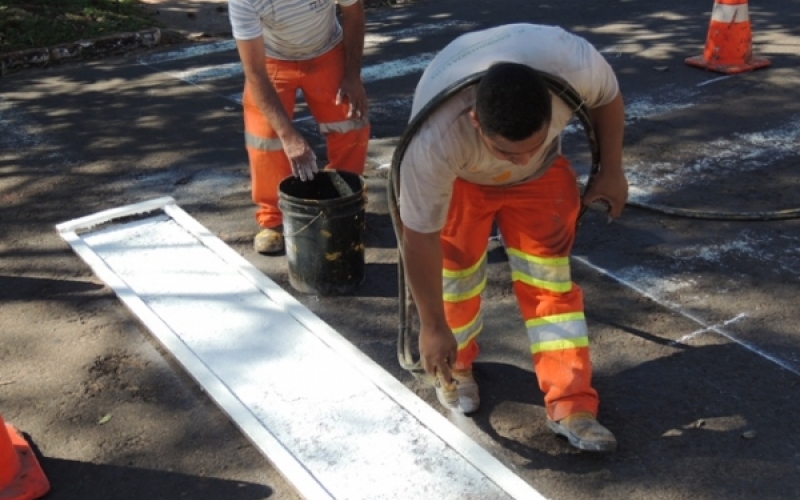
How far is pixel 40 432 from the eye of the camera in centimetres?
405

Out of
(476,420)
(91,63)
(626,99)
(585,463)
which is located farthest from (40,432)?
(91,63)

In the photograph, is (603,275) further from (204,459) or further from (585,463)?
(204,459)

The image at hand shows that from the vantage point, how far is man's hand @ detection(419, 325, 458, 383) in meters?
3.35

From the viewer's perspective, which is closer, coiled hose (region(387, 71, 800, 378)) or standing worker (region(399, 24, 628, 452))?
standing worker (region(399, 24, 628, 452))

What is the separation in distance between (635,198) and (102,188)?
337 cm

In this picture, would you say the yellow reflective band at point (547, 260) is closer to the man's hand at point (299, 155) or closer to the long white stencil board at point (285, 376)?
the long white stencil board at point (285, 376)

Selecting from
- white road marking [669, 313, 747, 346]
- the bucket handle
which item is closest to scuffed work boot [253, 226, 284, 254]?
the bucket handle

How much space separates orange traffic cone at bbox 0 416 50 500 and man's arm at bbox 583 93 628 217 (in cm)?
230

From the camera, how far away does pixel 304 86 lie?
540 centimetres

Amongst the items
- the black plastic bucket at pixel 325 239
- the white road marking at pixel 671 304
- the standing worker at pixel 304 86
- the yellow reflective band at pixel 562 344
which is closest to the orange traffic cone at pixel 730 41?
the white road marking at pixel 671 304

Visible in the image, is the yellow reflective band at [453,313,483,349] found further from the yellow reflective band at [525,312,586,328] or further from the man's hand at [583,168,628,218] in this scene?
the man's hand at [583,168,628,218]

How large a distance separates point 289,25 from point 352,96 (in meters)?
0.50

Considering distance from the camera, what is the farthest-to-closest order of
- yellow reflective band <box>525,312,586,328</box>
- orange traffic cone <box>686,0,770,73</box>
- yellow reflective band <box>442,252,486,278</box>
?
1. orange traffic cone <box>686,0,770,73</box>
2. yellow reflective band <box>442,252,486,278</box>
3. yellow reflective band <box>525,312,586,328</box>

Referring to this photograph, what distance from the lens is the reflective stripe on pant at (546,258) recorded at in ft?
12.4
